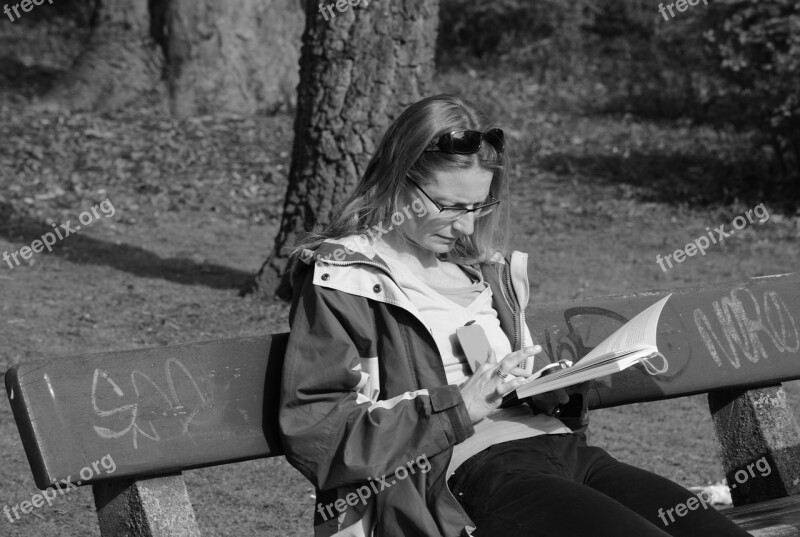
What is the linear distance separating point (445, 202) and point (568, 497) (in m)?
0.86

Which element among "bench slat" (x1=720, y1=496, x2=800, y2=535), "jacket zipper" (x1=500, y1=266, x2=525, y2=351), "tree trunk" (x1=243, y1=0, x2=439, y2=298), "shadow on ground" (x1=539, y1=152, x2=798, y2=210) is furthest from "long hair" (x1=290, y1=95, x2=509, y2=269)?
"shadow on ground" (x1=539, y1=152, x2=798, y2=210)

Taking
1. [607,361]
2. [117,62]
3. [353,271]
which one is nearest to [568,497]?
[607,361]

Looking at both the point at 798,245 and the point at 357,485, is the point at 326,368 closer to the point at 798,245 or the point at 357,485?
the point at 357,485

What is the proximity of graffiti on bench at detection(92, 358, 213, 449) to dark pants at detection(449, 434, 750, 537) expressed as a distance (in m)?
0.65

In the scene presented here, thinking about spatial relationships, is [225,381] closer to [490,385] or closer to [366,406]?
[366,406]

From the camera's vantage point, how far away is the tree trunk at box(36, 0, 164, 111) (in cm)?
1096

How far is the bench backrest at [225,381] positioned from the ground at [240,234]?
3.93 ft

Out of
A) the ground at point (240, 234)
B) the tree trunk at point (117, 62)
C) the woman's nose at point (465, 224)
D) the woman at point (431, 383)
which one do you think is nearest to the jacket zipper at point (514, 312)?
the woman at point (431, 383)

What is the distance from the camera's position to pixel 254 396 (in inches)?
110

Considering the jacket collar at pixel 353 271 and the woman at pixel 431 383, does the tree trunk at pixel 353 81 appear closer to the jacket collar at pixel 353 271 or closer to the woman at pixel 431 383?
the woman at pixel 431 383

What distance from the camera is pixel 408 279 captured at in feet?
9.68

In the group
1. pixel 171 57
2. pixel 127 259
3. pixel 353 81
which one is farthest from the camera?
pixel 171 57

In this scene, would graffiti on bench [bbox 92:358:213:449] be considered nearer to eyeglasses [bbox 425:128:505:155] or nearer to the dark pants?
the dark pants

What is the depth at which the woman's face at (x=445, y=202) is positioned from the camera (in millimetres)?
2967
